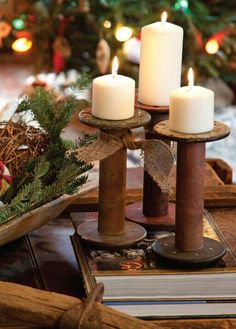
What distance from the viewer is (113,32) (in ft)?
11.3

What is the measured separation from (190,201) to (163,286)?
12cm

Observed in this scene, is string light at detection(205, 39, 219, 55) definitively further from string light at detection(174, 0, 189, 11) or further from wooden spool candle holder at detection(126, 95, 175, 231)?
wooden spool candle holder at detection(126, 95, 175, 231)

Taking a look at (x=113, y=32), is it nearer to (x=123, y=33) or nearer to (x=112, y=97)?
(x=123, y=33)

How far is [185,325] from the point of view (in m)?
1.09

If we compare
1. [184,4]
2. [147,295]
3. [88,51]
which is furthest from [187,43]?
[147,295]

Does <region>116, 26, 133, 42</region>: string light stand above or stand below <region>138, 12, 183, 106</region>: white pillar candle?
below

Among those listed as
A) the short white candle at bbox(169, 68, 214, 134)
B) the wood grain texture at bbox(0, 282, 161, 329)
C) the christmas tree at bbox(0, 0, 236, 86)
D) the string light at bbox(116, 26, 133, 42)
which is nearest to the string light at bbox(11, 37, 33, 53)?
the christmas tree at bbox(0, 0, 236, 86)

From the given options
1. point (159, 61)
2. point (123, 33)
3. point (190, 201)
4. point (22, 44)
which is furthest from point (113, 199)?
point (22, 44)

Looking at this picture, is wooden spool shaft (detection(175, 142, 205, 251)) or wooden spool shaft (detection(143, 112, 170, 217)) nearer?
wooden spool shaft (detection(175, 142, 205, 251))

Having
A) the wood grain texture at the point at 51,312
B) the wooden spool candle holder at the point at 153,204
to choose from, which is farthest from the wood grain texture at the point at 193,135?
the wood grain texture at the point at 51,312

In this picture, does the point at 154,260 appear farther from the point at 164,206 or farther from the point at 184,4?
the point at 184,4

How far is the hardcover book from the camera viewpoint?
1.12 metres

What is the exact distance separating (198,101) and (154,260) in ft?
0.75

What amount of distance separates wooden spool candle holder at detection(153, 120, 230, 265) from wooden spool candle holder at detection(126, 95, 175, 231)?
4.7 inches
